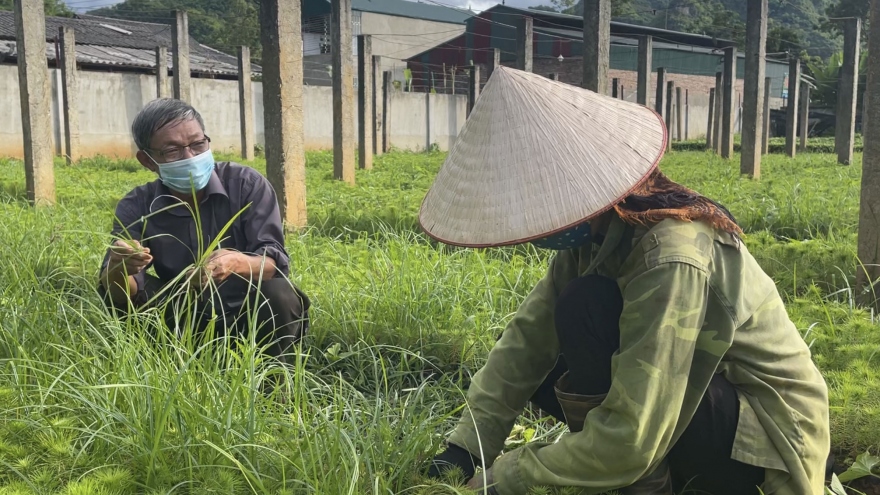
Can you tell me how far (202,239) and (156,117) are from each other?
0.49m

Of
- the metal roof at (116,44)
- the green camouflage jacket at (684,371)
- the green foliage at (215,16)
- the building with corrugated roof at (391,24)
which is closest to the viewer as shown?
the green camouflage jacket at (684,371)

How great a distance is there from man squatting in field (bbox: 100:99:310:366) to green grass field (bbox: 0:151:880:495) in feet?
0.47

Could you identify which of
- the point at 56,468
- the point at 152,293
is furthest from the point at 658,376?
the point at 152,293

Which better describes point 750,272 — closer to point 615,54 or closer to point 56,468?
point 56,468

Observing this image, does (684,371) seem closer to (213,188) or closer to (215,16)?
(213,188)

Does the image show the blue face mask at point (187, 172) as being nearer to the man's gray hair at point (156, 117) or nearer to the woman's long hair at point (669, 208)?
the man's gray hair at point (156, 117)

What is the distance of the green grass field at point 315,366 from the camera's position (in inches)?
77.4

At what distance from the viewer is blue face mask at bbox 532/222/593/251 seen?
6.05ft

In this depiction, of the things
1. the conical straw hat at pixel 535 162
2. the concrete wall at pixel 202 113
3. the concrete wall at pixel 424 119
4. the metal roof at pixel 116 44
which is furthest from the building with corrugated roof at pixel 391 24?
the conical straw hat at pixel 535 162

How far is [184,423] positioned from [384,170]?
9.72 meters

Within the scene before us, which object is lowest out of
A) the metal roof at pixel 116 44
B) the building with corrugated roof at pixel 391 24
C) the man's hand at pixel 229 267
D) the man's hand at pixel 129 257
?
the man's hand at pixel 229 267

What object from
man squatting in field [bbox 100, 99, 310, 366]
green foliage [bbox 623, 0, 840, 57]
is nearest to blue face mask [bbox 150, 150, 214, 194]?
man squatting in field [bbox 100, 99, 310, 366]

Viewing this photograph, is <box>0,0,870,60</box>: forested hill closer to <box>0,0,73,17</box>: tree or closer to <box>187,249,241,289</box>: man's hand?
<box>0,0,73,17</box>: tree

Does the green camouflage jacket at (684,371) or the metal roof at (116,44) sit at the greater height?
the metal roof at (116,44)
